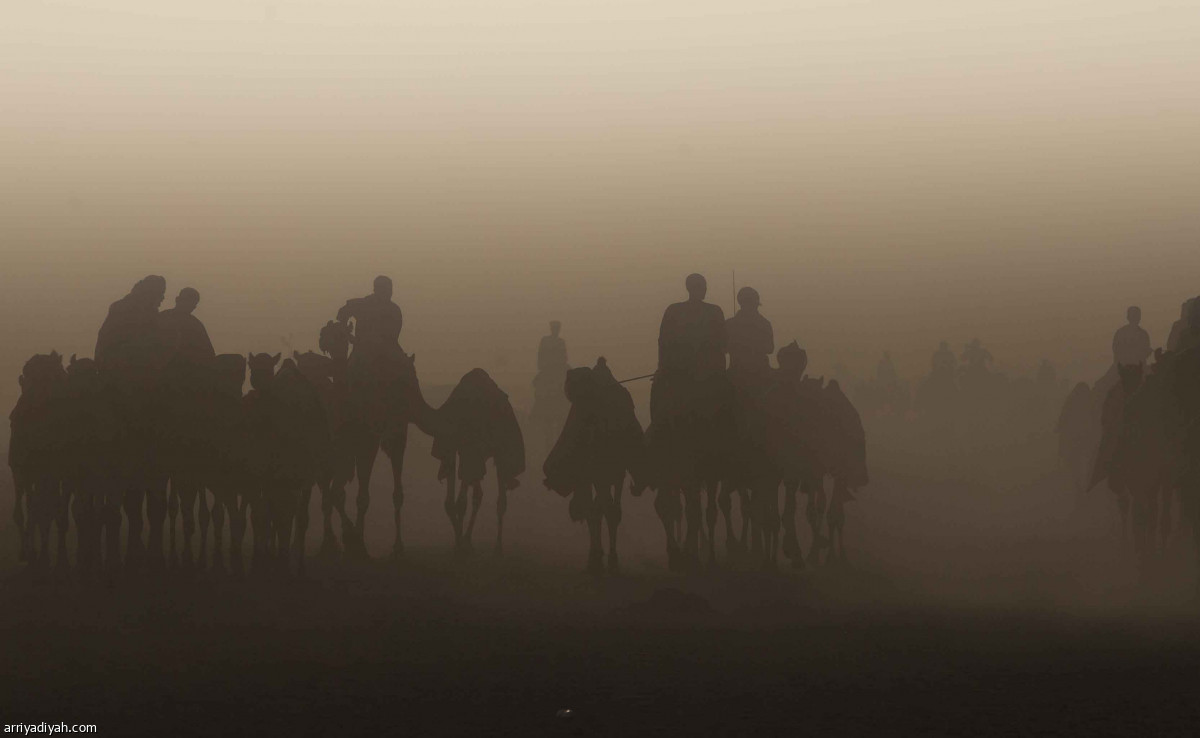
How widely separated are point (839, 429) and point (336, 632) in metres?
7.62

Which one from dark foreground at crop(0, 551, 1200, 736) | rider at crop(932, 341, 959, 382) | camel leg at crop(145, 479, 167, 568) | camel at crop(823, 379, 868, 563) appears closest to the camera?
dark foreground at crop(0, 551, 1200, 736)

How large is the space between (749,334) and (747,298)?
0.46 meters

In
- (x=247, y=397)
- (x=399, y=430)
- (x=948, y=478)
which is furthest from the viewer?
(x=948, y=478)

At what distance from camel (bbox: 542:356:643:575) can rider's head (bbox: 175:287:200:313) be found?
4.10 m

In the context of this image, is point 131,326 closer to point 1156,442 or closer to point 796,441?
point 796,441

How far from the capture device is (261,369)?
1669cm

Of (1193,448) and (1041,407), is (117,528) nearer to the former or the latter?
(1193,448)

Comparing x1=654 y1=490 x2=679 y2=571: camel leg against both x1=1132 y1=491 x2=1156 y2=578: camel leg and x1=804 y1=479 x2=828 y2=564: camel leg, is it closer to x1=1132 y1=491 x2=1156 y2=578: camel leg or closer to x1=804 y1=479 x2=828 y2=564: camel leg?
x1=804 y1=479 x2=828 y2=564: camel leg

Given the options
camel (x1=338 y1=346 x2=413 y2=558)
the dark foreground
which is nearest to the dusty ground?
the dark foreground

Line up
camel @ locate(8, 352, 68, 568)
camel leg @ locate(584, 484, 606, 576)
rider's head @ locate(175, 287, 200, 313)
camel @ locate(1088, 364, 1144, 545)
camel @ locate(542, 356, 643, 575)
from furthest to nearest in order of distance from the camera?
camel @ locate(542, 356, 643, 575)
rider's head @ locate(175, 287, 200, 313)
camel leg @ locate(584, 484, 606, 576)
camel @ locate(1088, 364, 1144, 545)
camel @ locate(8, 352, 68, 568)

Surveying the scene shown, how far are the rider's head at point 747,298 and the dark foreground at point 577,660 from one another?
200 inches

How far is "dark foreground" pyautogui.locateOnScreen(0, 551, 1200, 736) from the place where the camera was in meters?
9.62

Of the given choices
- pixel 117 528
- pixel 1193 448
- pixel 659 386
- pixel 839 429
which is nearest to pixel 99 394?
pixel 117 528

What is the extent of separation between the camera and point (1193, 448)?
15531mm
